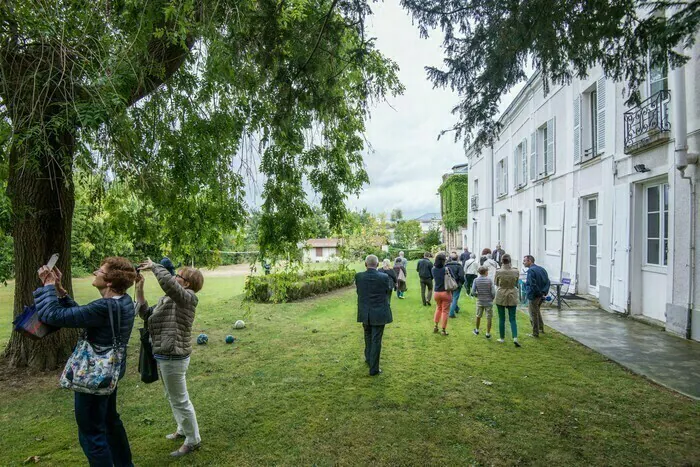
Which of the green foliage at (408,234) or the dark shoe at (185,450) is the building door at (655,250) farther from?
the green foliage at (408,234)

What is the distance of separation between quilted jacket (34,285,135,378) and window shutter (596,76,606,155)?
11.6 meters

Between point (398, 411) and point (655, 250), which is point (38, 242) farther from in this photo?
point (655, 250)

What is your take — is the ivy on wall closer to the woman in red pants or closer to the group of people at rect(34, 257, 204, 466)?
the woman in red pants

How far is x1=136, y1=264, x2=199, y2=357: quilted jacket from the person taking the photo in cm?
372

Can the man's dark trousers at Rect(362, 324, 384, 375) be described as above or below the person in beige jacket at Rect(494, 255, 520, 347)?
below

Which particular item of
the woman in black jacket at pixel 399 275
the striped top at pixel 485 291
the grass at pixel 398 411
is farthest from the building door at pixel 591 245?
the woman in black jacket at pixel 399 275

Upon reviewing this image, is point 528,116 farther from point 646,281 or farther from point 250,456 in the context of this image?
point 250,456

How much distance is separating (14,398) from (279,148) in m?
4.81

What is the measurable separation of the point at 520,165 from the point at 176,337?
17.1m

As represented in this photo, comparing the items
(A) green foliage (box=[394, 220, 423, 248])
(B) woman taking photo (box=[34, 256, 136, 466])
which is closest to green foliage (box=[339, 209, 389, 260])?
(A) green foliage (box=[394, 220, 423, 248])

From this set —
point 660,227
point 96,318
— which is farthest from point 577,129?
point 96,318

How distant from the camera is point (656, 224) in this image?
9.06 m

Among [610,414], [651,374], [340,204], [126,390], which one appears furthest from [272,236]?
[651,374]

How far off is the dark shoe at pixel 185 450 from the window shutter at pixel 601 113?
11.4 meters
